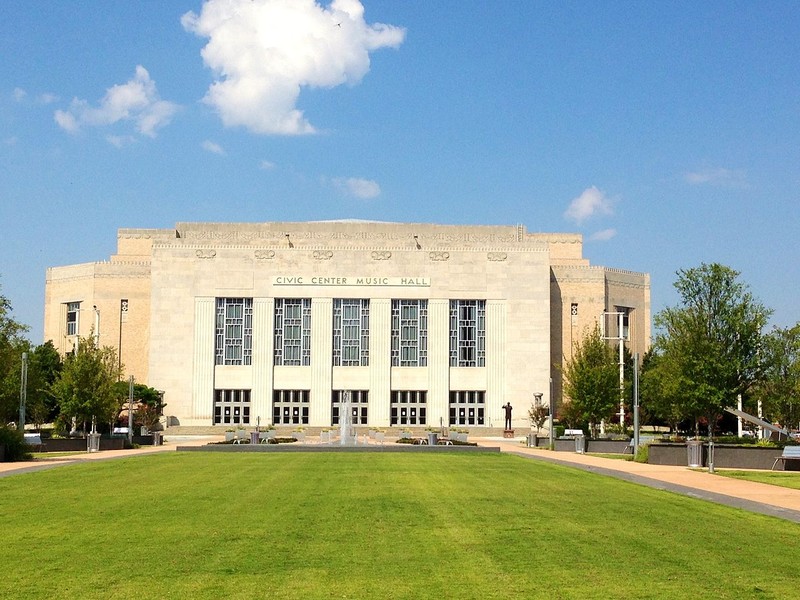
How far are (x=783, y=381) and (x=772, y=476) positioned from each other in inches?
1094

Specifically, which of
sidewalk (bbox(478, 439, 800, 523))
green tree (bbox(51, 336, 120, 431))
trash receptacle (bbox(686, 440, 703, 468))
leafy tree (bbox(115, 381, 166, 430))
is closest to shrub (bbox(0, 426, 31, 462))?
green tree (bbox(51, 336, 120, 431))

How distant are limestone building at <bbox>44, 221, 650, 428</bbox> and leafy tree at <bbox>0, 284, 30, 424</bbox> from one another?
25.8 metres

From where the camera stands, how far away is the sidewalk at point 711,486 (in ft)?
68.0

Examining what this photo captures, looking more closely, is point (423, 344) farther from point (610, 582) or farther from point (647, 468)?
point (610, 582)

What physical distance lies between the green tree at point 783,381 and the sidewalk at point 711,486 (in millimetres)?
20383

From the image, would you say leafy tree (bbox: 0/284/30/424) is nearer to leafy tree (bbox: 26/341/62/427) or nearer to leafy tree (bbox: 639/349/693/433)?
leafy tree (bbox: 26/341/62/427)

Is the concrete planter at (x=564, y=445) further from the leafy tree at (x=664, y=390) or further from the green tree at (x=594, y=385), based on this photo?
the green tree at (x=594, y=385)

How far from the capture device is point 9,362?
2111 inches

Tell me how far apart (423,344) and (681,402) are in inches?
1559

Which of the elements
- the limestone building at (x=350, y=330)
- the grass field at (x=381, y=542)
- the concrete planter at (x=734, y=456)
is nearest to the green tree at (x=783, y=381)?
the concrete planter at (x=734, y=456)

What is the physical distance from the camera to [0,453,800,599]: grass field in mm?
11070

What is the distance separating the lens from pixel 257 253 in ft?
290

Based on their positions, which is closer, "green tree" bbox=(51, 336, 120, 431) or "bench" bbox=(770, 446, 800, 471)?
"bench" bbox=(770, 446, 800, 471)

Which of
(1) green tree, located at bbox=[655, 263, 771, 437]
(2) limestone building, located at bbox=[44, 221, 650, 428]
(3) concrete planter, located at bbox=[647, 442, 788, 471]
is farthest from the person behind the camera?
(2) limestone building, located at bbox=[44, 221, 650, 428]
